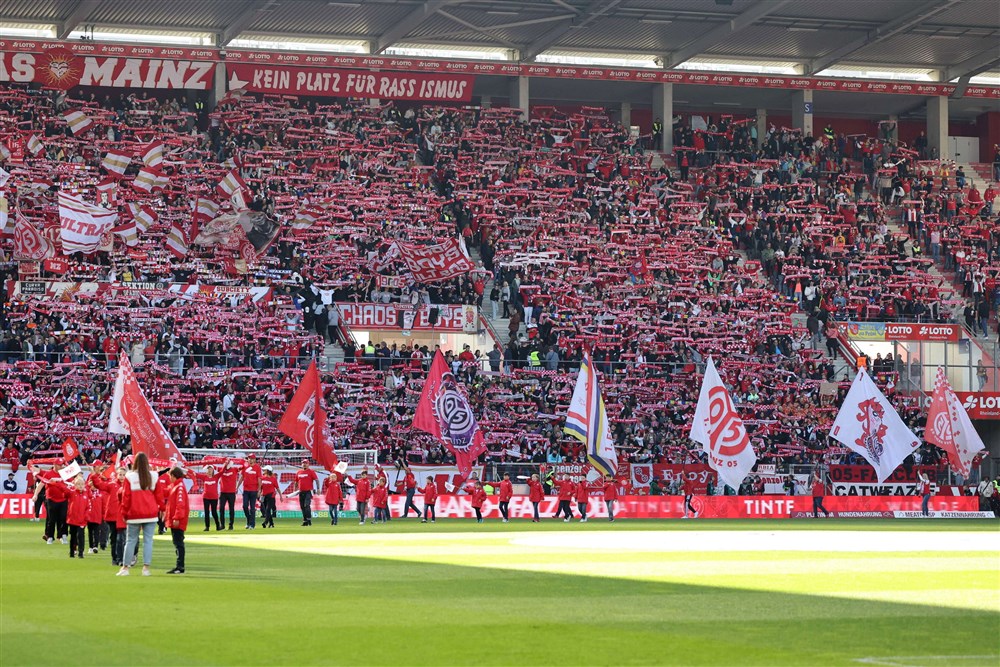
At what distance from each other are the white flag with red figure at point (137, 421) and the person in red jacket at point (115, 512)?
12672 millimetres

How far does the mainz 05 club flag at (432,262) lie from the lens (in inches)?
2387

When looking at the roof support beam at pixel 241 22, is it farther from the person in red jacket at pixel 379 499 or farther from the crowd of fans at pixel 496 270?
the person in red jacket at pixel 379 499

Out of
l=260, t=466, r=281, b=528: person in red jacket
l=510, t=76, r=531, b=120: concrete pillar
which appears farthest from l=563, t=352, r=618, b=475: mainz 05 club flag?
l=510, t=76, r=531, b=120: concrete pillar

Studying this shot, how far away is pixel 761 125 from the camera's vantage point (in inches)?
3073

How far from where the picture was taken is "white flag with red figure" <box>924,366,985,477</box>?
53.1 meters

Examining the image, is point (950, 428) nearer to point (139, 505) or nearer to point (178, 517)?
point (178, 517)

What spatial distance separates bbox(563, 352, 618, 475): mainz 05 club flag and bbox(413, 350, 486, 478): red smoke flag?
3.35m

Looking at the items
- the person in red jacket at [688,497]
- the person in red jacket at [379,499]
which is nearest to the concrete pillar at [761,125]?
the person in red jacket at [688,497]

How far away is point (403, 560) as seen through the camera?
2722 cm

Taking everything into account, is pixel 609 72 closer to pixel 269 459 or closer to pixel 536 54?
pixel 536 54

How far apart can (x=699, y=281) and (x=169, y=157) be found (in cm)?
2184

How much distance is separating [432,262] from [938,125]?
3054 cm

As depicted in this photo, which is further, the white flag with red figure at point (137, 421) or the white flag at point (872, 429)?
the white flag at point (872, 429)

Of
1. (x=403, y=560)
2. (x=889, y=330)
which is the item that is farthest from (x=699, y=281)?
(x=403, y=560)
